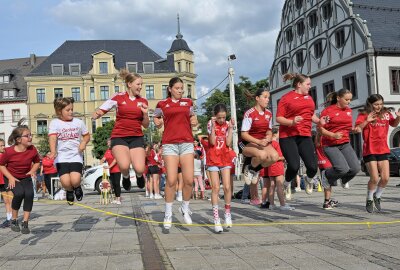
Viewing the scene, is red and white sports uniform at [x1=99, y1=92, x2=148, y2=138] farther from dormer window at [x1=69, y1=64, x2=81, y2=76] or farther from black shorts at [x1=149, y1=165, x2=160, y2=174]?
dormer window at [x1=69, y1=64, x2=81, y2=76]

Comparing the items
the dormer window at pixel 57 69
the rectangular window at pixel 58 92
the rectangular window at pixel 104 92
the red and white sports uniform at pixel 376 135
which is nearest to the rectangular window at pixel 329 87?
the red and white sports uniform at pixel 376 135

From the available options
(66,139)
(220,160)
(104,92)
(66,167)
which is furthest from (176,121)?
(104,92)

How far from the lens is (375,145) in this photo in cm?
885

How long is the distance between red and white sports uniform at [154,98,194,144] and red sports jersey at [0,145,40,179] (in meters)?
2.35

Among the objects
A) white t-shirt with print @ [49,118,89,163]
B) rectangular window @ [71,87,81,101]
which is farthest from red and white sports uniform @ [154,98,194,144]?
rectangular window @ [71,87,81,101]

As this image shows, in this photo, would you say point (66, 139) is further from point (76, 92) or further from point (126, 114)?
point (76, 92)

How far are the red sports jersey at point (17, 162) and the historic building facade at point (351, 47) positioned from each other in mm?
30041

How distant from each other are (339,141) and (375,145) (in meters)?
0.74

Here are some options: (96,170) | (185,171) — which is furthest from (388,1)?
(185,171)

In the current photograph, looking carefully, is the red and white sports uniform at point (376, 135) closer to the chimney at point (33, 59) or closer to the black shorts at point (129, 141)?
the black shorts at point (129, 141)

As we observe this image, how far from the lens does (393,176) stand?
79.0ft

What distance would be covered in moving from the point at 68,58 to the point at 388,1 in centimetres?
4742

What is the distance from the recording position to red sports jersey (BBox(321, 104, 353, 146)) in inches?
342

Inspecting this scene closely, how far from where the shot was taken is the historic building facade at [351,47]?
34.3 metres
